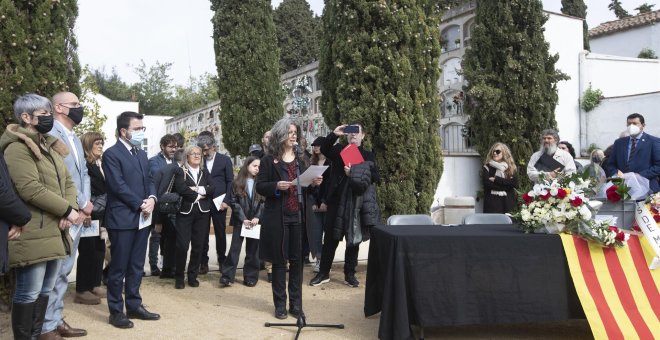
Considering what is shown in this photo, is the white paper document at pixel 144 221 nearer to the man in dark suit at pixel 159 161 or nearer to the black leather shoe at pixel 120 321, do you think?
the black leather shoe at pixel 120 321

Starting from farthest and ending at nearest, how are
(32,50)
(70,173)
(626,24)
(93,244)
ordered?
(626,24) < (93,244) < (32,50) < (70,173)

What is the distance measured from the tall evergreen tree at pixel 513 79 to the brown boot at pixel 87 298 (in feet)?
29.7

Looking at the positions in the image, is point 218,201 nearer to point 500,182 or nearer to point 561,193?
point 500,182

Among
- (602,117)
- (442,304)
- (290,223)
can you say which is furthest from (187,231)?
(602,117)

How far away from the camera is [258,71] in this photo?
1619cm

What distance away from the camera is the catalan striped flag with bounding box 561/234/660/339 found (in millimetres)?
4355

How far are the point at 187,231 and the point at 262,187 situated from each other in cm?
211

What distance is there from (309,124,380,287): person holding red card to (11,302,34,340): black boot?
11.8 feet

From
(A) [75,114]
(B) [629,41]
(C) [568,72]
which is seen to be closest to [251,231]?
(A) [75,114]

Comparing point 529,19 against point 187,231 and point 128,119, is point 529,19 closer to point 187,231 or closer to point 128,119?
point 187,231

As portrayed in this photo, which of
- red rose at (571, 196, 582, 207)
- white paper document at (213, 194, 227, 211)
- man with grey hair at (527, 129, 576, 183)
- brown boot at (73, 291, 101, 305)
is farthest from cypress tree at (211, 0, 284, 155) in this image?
red rose at (571, 196, 582, 207)

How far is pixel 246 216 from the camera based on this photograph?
24.2 feet

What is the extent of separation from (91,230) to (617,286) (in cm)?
500

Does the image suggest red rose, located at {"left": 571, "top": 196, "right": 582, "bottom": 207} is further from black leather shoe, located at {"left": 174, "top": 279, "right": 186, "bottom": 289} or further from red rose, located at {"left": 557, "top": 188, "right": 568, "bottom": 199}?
black leather shoe, located at {"left": 174, "top": 279, "right": 186, "bottom": 289}
